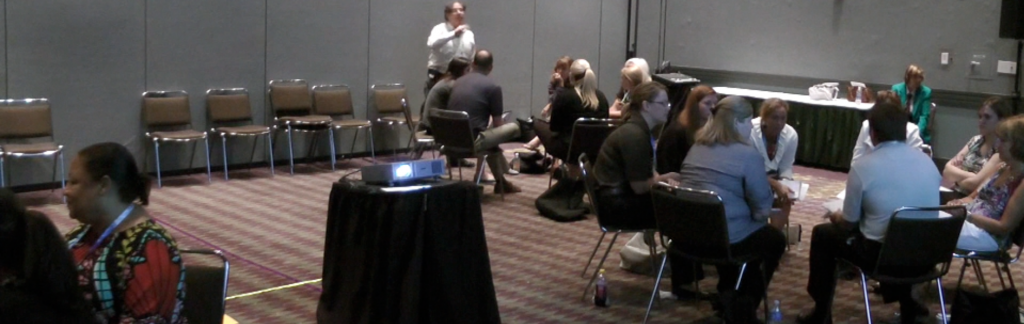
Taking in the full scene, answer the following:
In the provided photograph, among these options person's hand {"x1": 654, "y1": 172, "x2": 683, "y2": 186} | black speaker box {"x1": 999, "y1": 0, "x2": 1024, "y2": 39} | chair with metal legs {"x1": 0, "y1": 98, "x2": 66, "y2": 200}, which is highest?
black speaker box {"x1": 999, "y1": 0, "x2": 1024, "y2": 39}

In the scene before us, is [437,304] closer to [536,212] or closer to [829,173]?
[536,212]

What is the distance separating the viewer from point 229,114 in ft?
30.6

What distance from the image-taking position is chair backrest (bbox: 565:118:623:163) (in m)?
7.41

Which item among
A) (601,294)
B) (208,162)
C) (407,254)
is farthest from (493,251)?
(208,162)

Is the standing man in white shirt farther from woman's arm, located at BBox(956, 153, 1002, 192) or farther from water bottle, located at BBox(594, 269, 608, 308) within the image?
woman's arm, located at BBox(956, 153, 1002, 192)

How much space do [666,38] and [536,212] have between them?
5300 millimetres

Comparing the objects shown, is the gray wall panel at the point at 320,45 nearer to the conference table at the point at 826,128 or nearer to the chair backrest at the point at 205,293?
the conference table at the point at 826,128

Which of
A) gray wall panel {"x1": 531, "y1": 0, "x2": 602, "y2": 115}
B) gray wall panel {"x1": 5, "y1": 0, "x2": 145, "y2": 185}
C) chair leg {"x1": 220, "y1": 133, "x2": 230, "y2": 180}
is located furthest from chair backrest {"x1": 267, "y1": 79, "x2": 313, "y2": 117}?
gray wall panel {"x1": 531, "y1": 0, "x2": 602, "y2": 115}

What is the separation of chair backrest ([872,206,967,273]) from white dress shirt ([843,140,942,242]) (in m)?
0.08

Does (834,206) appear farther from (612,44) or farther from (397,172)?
(612,44)

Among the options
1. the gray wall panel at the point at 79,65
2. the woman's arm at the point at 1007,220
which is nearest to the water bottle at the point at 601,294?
the woman's arm at the point at 1007,220

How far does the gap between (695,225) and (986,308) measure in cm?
119

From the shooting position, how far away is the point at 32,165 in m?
8.40

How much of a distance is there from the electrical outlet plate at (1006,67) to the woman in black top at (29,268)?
9112 mm
